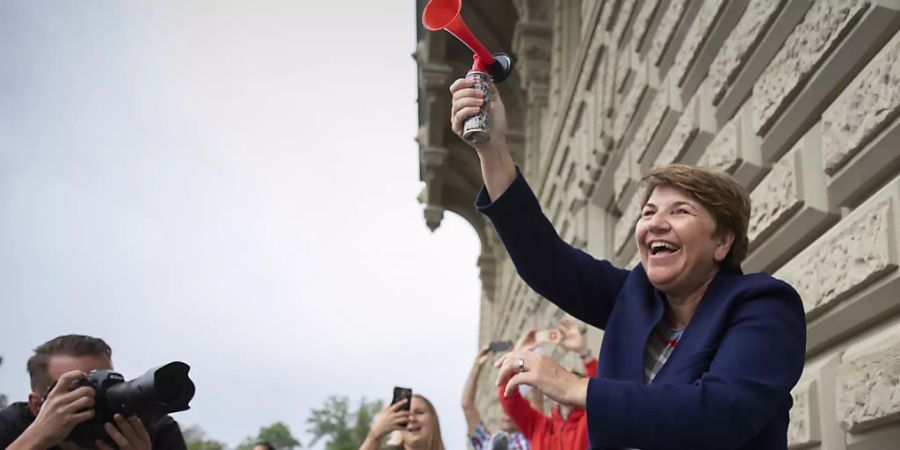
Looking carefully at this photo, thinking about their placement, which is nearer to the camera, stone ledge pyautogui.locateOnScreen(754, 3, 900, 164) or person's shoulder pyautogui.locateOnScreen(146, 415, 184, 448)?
stone ledge pyautogui.locateOnScreen(754, 3, 900, 164)

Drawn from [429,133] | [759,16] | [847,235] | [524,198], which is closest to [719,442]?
[524,198]

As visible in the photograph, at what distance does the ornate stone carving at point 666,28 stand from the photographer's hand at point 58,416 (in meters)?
2.95

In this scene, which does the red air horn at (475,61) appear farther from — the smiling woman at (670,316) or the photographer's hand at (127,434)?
the photographer's hand at (127,434)

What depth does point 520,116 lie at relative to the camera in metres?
11.5

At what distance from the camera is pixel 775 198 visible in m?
3.28

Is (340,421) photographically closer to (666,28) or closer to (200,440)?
(200,440)

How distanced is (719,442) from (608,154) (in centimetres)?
430

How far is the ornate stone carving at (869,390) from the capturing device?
8.17ft

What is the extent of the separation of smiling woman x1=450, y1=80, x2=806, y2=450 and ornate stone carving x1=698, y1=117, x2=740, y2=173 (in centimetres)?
158

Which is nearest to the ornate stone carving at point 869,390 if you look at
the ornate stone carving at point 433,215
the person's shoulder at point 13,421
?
the person's shoulder at point 13,421

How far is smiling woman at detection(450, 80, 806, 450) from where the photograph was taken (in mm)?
1661

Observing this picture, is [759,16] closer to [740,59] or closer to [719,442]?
[740,59]

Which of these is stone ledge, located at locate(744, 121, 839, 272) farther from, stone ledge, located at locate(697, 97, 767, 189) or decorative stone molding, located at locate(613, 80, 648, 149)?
decorative stone molding, located at locate(613, 80, 648, 149)

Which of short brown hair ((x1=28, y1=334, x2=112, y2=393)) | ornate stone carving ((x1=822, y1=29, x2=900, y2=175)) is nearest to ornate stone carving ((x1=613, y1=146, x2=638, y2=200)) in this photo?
ornate stone carving ((x1=822, y1=29, x2=900, y2=175))
